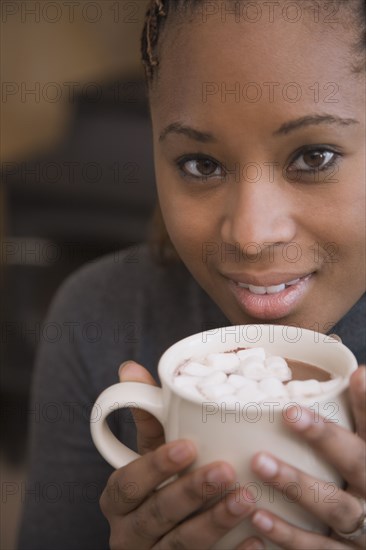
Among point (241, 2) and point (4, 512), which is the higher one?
point (241, 2)

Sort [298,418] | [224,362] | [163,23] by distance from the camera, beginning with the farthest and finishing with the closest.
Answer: [163,23] → [224,362] → [298,418]

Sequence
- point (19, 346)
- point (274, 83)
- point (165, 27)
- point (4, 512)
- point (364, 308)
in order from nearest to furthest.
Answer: point (274, 83)
point (165, 27)
point (364, 308)
point (4, 512)
point (19, 346)

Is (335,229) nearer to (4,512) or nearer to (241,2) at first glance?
(241,2)

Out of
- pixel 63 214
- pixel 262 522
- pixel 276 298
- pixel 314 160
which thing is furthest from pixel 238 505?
pixel 63 214

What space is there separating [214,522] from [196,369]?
144mm

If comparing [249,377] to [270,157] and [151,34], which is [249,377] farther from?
[151,34]

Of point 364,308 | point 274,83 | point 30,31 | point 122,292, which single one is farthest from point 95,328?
point 30,31

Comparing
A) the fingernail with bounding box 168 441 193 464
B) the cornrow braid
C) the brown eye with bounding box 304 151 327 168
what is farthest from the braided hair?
the fingernail with bounding box 168 441 193 464

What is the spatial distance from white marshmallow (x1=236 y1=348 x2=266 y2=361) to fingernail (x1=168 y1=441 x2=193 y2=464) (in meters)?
0.11

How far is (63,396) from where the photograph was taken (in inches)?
50.9

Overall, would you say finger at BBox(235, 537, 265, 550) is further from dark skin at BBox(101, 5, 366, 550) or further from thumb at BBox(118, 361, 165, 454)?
thumb at BBox(118, 361, 165, 454)

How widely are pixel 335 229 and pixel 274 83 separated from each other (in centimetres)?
18

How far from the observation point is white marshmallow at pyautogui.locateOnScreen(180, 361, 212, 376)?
2.45 feet

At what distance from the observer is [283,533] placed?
703mm
